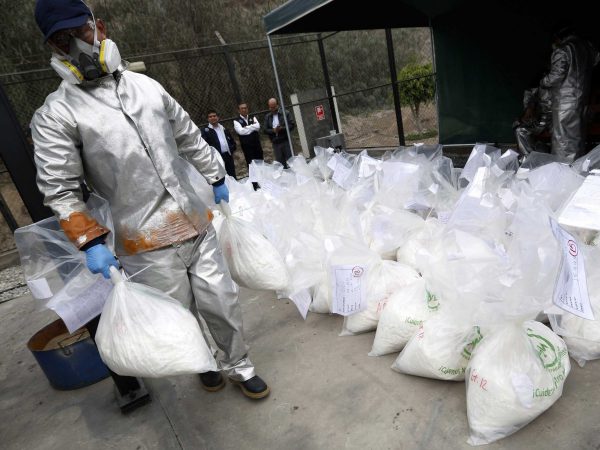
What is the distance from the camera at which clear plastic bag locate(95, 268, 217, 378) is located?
1395 mm

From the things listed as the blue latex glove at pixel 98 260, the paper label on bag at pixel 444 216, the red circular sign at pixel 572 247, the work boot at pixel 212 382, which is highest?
the blue latex glove at pixel 98 260

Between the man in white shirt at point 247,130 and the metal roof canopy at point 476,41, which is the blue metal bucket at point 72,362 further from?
the man in white shirt at point 247,130

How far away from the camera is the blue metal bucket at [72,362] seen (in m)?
2.13

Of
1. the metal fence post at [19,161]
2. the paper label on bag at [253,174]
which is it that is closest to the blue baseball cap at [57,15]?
the metal fence post at [19,161]

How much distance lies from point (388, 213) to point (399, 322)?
865 mm

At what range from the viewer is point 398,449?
4.62 feet

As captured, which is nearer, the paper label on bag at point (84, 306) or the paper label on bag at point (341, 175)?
the paper label on bag at point (84, 306)

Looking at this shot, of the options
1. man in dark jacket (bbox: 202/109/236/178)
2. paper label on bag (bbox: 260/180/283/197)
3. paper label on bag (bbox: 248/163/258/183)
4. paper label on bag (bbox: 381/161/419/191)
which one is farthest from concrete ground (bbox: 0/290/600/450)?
man in dark jacket (bbox: 202/109/236/178)

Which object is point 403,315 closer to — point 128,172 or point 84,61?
point 128,172

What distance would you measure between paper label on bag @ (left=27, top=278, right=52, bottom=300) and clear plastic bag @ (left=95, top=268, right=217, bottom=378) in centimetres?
33

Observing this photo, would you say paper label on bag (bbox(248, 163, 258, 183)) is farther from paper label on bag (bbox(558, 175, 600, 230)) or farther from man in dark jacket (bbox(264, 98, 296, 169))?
man in dark jacket (bbox(264, 98, 296, 169))

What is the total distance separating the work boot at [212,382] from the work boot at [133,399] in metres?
0.30

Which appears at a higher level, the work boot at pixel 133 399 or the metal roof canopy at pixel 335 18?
the metal roof canopy at pixel 335 18

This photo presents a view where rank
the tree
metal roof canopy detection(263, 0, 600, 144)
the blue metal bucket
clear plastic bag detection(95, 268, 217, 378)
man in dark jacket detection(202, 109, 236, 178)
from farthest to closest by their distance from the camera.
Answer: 1. the tree
2. man in dark jacket detection(202, 109, 236, 178)
3. metal roof canopy detection(263, 0, 600, 144)
4. the blue metal bucket
5. clear plastic bag detection(95, 268, 217, 378)
